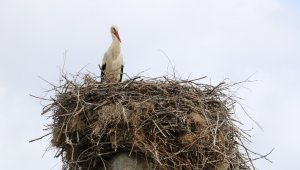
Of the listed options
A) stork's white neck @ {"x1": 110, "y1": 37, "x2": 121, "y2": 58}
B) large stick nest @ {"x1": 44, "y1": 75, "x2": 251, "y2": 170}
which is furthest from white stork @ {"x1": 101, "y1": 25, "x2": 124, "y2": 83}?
large stick nest @ {"x1": 44, "y1": 75, "x2": 251, "y2": 170}

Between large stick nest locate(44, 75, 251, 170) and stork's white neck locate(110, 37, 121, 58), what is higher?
stork's white neck locate(110, 37, 121, 58)

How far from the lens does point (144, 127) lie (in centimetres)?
734

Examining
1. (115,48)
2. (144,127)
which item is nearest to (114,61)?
(115,48)

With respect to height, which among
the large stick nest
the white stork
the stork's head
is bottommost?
the large stick nest

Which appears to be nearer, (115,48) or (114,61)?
(114,61)

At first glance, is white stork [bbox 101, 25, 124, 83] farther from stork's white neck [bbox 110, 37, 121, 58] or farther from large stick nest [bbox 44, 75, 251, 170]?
large stick nest [bbox 44, 75, 251, 170]

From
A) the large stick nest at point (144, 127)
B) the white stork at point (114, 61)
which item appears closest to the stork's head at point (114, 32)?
the white stork at point (114, 61)

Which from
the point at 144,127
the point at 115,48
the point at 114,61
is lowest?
the point at 144,127

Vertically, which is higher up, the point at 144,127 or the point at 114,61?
the point at 114,61

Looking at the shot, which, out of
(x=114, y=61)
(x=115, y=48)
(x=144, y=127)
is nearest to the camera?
(x=144, y=127)

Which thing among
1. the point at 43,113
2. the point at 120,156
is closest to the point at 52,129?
the point at 43,113

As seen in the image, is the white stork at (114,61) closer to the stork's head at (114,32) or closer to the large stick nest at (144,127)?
the stork's head at (114,32)

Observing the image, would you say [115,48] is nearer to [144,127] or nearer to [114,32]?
[114,32]

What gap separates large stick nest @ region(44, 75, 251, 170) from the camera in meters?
7.26
